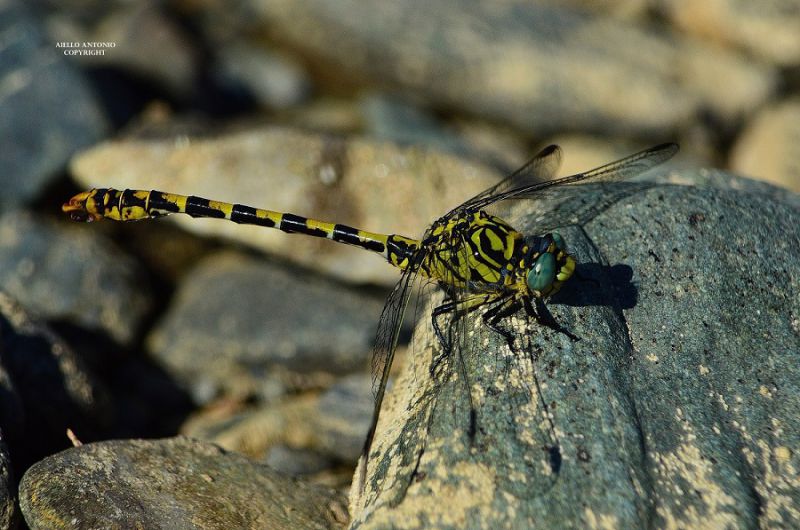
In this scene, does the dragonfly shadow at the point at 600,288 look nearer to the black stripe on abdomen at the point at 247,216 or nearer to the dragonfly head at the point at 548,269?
the dragonfly head at the point at 548,269

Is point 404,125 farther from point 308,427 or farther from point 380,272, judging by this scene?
point 308,427

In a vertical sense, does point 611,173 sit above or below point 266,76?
below

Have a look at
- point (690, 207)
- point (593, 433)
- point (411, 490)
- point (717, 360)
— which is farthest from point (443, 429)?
point (690, 207)

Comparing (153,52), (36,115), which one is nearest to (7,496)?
(36,115)

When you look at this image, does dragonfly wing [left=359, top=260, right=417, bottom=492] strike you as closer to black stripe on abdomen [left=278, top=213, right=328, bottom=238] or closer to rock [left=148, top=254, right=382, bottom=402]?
black stripe on abdomen [left=278, top=213, right=328, bottom=238]

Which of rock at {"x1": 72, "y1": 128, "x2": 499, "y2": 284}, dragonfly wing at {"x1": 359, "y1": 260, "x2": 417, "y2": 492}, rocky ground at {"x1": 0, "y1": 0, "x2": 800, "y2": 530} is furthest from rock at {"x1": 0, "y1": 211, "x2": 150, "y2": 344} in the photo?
dragonfly wing at {"x1": 359, "y1": 260, "x2": 417, "y2": 492}

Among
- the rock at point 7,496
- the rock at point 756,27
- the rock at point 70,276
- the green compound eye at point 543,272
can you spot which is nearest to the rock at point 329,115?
the rock at point 70,276
